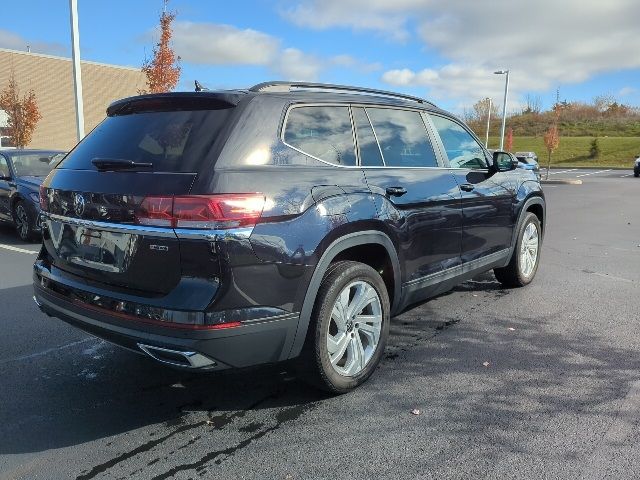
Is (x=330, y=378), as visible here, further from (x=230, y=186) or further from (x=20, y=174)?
(x=20, y=174)

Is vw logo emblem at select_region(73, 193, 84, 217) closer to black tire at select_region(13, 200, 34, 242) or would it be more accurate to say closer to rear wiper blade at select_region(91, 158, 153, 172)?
rear wiper blade at select_region(91, 158, 153, 172)

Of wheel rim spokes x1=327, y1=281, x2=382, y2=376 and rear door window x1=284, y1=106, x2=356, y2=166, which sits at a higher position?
rear door window x1=284, y1=106, x2=356, y2=166

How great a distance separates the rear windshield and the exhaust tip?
904 mm

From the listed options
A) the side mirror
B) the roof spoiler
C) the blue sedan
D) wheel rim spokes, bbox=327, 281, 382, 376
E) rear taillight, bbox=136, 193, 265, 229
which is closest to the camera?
rear taillight, bbox=136, 193, 265, 229

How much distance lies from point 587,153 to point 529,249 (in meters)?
60.8

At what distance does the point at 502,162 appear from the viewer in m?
5.22

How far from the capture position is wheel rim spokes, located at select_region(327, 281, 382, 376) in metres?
3.36

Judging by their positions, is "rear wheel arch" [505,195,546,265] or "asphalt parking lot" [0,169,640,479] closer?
"asphalt parking lot" [0,169,640,479]

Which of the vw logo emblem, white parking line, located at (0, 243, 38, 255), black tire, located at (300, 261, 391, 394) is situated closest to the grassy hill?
white parking line, located at (0, 243, 38, 255)

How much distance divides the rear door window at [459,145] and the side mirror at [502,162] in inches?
4.1

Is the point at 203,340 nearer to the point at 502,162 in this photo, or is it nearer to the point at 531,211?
the point at 502,162

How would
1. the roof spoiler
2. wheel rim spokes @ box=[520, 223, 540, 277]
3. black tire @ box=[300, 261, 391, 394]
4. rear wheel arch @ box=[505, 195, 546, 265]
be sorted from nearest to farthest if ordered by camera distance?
the roof spoiler < black tire @ box=[300, 261, 391, 394] < rear wheel arch @ box=[505, 195, 546, 265] < wheel rim spokes @ box=[520, 223, 540, 277]

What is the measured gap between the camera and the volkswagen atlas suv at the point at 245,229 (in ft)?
8.91

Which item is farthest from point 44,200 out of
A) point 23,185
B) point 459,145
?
point 23,185
